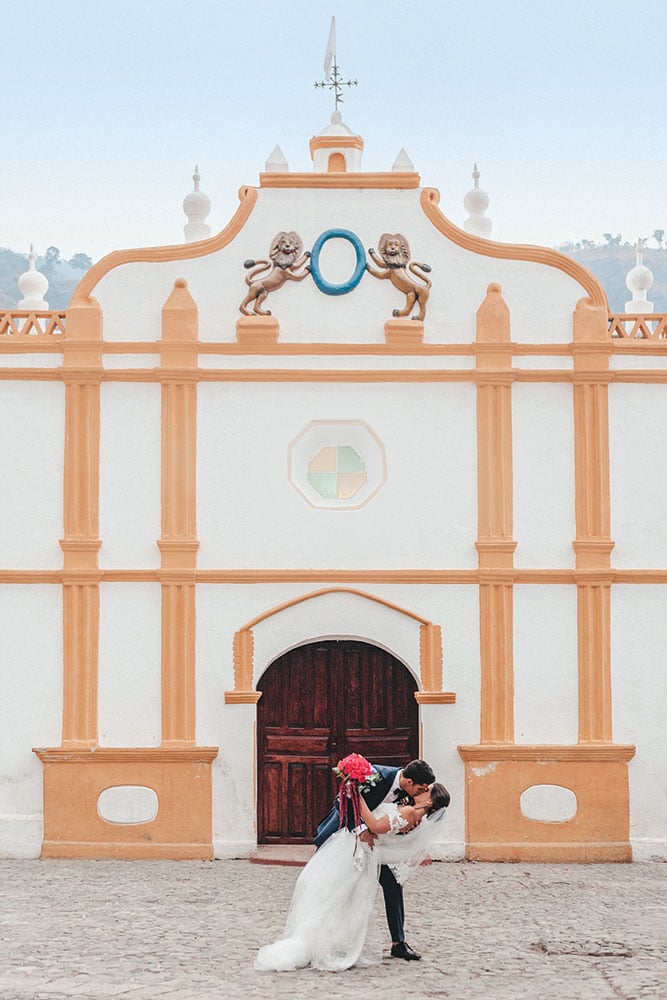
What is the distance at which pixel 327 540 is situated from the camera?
13.3 metres

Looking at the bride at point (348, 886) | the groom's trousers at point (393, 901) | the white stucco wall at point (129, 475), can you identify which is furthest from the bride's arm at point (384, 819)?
the white stucco wall at point (129, 475)

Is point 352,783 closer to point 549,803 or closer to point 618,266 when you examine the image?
point 549,803

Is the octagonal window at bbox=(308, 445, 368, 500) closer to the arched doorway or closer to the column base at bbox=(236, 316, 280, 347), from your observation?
the column base at bbox=(236, 316, 280, 347)

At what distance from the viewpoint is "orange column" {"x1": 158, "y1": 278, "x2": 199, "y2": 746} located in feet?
43.2

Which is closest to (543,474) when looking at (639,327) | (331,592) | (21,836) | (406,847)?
(639,327)

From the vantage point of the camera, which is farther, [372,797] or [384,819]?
[372,797]

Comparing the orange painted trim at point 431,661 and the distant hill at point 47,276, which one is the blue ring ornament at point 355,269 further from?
the distant hill at point 47,276

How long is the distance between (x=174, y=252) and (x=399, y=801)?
6.46 metres

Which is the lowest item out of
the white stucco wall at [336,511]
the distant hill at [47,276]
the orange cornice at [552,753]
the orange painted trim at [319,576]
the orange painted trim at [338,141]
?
the orange cornice at [552,753]

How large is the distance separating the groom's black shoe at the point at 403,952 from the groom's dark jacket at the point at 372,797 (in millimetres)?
819

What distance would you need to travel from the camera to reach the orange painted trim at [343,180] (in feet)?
44.5

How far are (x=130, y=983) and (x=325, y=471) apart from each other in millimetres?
6345

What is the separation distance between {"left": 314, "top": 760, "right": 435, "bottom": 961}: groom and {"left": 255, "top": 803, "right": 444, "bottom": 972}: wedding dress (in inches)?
3.2

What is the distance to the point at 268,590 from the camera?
43.6 ft
